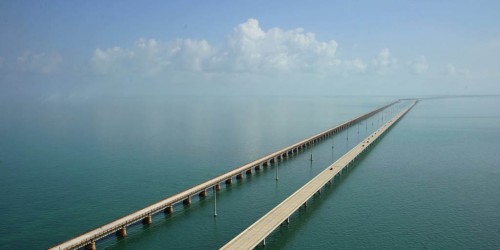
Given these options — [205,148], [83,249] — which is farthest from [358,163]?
[83,249]

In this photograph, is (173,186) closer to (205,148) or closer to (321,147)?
(205,148)

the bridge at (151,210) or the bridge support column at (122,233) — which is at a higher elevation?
the bridge at (151,210)

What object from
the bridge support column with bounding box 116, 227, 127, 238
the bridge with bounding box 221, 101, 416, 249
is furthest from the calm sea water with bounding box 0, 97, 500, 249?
the bridge with bounding box 221, 101, 416, 249

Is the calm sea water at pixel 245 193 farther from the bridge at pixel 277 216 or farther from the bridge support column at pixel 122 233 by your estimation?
the bridge at pixel 277 216

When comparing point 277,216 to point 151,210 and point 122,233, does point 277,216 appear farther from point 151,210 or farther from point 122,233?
point 122,233

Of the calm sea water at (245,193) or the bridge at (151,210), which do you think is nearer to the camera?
the bridge at (151,210)

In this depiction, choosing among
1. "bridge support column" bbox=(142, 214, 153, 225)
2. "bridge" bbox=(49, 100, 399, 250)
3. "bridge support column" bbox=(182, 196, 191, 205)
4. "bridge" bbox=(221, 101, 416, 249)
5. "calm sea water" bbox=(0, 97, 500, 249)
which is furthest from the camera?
"bridge support column" bbox=(182, 196, 191, 205)

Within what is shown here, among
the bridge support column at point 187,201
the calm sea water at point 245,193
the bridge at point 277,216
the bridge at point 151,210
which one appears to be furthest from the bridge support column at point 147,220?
the bridge at point 277,216

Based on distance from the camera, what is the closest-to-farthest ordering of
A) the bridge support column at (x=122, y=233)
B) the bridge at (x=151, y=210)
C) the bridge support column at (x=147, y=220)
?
the bridge at (x=151, y=210)
the bridge support column at (x=122, y=233)
the bridge support column at (x=147, y=220)

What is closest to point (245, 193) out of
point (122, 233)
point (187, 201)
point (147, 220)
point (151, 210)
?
point (187, 201)

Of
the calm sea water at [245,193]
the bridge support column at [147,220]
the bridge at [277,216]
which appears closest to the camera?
the bridge at [277,216]

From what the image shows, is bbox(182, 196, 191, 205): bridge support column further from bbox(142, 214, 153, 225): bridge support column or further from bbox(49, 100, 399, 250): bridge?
bbox(142, 214, 153, 225): bridge support column
